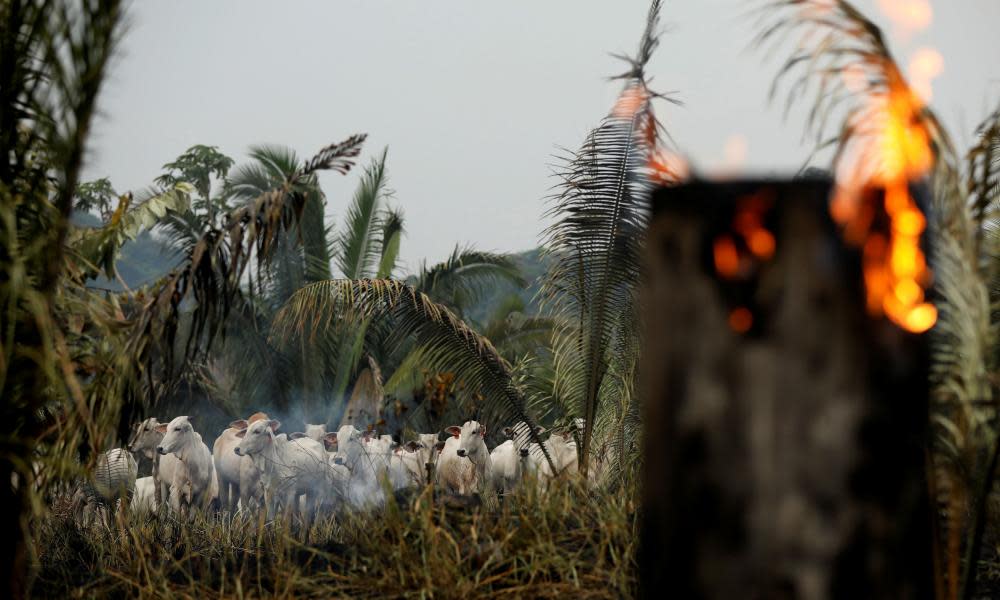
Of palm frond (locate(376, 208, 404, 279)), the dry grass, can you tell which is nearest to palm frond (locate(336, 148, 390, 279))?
palm frond (locate(376, 208, 404, 279))

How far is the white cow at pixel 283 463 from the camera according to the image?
1021 centimetres

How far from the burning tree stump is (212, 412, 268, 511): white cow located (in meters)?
9.31

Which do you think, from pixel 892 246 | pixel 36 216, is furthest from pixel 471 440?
pixel 892 246

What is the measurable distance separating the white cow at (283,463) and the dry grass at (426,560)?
448 cm

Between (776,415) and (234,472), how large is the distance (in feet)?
32.7

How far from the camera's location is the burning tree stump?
179 centimetres

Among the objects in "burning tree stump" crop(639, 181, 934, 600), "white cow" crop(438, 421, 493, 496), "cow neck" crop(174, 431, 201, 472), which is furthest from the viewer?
"cow neck" crop(174, 431, 201, 472)

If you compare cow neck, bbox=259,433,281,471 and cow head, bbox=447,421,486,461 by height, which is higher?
cow head, bbox=447,421,486,461

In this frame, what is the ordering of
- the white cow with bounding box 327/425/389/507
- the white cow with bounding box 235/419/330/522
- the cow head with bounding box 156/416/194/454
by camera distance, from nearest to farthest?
the white cow with bounding box 327/425/389/507 → the white cow with bounding box 235/419/330/522 → the cow head with bounding box 156/416/194/454

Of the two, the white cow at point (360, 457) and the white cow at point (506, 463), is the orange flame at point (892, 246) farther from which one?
the white cow at point (506, 463)

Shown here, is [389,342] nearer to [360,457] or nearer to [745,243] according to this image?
[360,457]

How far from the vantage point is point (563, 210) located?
7.60 metres

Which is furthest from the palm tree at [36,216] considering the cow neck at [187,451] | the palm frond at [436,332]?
the cow neck at [187,451]

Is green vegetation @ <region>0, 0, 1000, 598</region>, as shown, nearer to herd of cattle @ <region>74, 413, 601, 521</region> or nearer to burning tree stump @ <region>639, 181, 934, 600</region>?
burning tree stump @ <region>639, 181, 934, 600</region>
